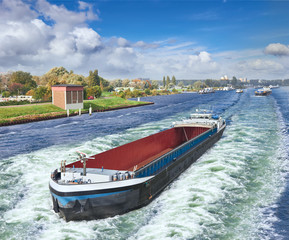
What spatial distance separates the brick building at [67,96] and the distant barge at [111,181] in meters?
58.2

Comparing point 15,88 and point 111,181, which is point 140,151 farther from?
point 15,88

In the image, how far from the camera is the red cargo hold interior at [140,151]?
65.5 ft

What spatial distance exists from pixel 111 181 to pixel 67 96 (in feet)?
223

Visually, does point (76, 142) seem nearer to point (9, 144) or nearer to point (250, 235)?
point (9, 144)

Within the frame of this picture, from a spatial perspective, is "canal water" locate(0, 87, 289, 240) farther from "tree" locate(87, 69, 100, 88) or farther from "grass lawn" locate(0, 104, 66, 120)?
"tree" locate(87, 69, 100, 88)

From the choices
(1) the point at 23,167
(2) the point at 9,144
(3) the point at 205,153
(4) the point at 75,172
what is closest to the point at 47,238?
(4) the point at 75,172

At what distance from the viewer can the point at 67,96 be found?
7788cm

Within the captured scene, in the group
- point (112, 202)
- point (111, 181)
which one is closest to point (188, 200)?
point (112, 202)

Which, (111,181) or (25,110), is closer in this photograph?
(111,181)

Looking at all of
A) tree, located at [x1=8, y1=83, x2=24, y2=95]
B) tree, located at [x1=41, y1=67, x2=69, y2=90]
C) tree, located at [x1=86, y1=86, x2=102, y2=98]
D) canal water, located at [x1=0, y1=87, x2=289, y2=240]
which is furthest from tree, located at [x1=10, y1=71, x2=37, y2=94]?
canal water, located at [x1=0, y1=87, x2=289, y2=240]

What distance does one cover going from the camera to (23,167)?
26500 mm

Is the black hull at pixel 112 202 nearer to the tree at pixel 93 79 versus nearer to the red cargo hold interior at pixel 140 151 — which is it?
the red cargo hold interior at pixel 140 151

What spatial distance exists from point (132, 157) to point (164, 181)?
16.2ft

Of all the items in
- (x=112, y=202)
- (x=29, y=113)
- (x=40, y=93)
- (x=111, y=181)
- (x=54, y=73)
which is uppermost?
(x=54, y=73)
